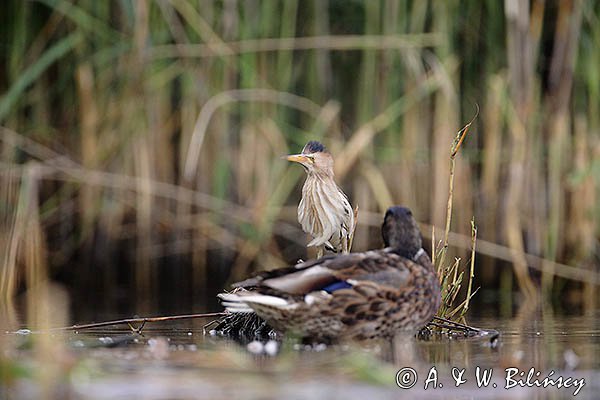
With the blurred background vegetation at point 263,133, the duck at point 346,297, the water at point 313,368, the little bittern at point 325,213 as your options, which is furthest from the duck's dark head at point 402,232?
the blurred background vegetation at point 263,133

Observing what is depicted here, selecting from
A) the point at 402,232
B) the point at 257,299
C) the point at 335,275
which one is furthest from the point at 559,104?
the point at 257,299

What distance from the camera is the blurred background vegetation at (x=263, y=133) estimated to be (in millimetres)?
10156

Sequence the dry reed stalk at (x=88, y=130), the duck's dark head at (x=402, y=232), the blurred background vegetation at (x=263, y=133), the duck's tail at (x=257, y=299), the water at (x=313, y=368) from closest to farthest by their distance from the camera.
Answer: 1. the water at (x=313, y=368)
2. the duck's tail at (x=257, y=299)
3. the duck's dark head at (x=402, y=232)
4. the blurred background vegetation at (x=263, y=133)
5. the dry reed stalk at (x=88, y=130)

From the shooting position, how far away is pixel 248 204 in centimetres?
1082

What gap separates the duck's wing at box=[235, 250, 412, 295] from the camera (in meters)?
5.55

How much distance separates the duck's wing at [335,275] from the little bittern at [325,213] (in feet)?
2.88

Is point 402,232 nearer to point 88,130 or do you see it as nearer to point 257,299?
point 257,299

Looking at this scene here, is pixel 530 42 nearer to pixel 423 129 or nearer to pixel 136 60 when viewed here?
pixel 423 129

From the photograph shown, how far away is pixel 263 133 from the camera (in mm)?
10562

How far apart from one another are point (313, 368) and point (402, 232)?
1.36 metres

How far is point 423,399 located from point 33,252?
6.07m

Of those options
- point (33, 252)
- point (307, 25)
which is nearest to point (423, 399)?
point (33, 252)

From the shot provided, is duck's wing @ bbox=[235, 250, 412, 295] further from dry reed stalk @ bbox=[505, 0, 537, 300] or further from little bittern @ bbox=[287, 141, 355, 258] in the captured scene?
dry reed stalk @ bbox=[505, 0, 537, 300]

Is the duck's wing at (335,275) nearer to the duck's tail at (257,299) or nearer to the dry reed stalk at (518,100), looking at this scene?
the duck's tail at (257,299)
